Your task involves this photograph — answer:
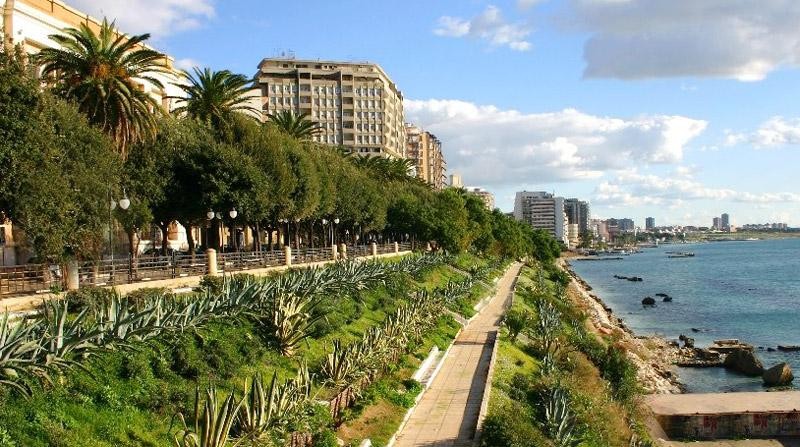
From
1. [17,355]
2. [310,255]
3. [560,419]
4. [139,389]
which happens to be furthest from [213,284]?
[310,255]

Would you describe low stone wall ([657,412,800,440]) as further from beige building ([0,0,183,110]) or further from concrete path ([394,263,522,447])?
beige building ([0,0,183,110])

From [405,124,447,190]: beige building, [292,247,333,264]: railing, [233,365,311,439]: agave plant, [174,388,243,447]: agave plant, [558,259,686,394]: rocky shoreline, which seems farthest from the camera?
[405,124,447,190]: beige building

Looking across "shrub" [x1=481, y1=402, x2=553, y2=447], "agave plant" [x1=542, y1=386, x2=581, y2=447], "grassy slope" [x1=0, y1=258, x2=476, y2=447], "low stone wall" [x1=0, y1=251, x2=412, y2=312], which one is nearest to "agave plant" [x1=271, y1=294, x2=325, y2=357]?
"grassy slope" [x1=0, y1=258, x2=476, y2=447]

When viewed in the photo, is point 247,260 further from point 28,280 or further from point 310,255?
point 28,280

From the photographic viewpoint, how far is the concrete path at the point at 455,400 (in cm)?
1582

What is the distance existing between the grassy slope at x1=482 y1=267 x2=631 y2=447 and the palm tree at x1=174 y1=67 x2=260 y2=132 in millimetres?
20019

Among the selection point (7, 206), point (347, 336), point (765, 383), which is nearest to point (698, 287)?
point (765, 383)

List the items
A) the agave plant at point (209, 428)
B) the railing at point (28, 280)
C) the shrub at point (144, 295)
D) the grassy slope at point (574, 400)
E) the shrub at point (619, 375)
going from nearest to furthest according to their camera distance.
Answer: the agave plant at point (209, 428) < the grassy slope at point (574, 400) < the shrub at point (144, 295) < the railing at point (28, 280) < the shrub at point (619, 375)

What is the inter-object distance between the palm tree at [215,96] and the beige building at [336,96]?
75.4 m

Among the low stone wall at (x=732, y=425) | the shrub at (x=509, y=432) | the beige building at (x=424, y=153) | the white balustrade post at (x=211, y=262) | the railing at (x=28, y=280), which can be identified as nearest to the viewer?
the shrub at (x=509, y=432)

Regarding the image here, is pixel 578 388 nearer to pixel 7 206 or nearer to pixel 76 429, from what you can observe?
pixel 76 429

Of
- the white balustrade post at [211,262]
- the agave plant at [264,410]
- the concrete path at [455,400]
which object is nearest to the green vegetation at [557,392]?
the concrete path at [455,400]

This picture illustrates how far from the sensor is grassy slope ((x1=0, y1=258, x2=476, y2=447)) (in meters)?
10.4

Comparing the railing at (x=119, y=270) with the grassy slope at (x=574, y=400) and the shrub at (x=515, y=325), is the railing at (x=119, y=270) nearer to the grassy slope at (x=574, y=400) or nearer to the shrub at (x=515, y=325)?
the shrub at (x=515, y=325)
